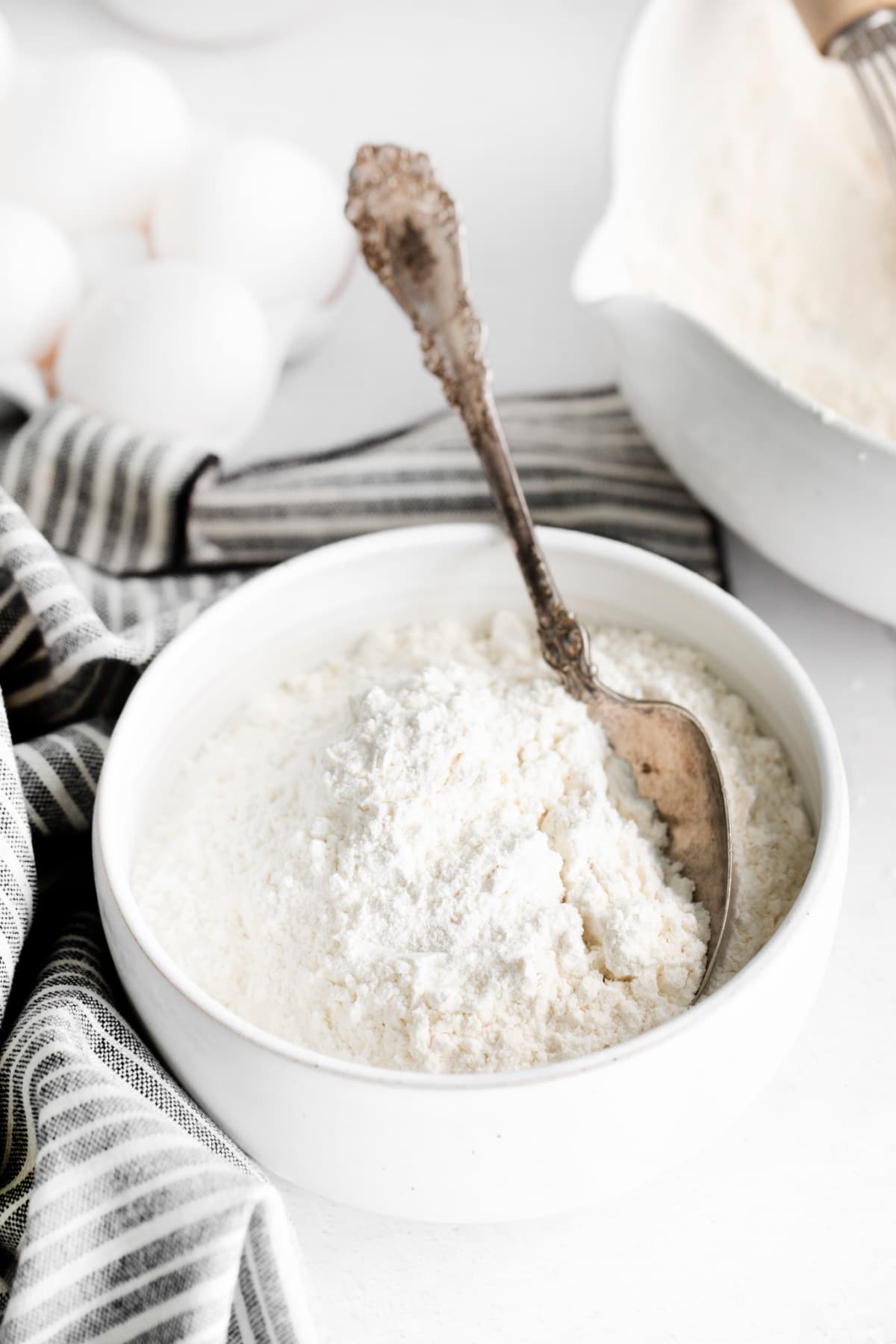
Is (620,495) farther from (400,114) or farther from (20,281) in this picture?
(400,114)

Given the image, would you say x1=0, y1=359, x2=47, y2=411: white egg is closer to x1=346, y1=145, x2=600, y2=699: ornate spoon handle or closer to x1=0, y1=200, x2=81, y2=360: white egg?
x1=0, y1=200, x2=81, y2=360: white egg

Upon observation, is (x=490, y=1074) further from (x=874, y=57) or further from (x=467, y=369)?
(x=874, y=57)

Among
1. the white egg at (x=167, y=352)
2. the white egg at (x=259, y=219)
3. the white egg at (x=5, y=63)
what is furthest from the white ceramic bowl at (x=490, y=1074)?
the white egg at (x=5, y=63)

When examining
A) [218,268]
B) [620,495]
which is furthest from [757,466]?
[218,268]

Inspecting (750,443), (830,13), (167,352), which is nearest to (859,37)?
(830,13)

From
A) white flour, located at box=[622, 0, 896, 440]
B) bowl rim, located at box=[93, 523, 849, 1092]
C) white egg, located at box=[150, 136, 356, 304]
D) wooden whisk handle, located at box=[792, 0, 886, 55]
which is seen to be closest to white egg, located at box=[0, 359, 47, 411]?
white egg, located at box=[150, 136, 356, 304]

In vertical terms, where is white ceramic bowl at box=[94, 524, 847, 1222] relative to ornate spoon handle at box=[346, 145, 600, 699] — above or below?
below

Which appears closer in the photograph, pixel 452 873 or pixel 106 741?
pixel 452 873
